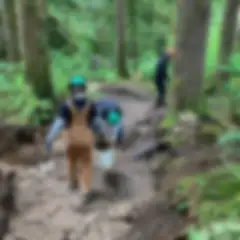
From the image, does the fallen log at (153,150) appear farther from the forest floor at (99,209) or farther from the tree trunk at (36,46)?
the tree trunk at (36,46)

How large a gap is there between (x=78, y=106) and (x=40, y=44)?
4.32 meters

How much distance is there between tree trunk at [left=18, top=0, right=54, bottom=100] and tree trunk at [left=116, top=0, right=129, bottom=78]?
5800 millimetres

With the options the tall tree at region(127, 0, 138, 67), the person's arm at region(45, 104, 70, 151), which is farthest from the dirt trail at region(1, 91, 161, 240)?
the tall tree at region(127, 0, 138, 67)

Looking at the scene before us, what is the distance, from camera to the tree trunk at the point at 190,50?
30.0 ft

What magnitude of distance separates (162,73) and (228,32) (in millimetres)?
2843

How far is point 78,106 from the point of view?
6.96 meters

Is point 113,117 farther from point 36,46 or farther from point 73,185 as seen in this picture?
point 36,46

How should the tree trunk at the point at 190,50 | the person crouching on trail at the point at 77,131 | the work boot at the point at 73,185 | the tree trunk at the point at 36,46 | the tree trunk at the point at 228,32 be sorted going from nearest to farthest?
the person crouching on trail at the point at 77,131
the work boot at the point at 73,185
the tree trunk at the point at 190,50
the tree trunk at the point at 36,46
the tree trunk at the point at 228,32

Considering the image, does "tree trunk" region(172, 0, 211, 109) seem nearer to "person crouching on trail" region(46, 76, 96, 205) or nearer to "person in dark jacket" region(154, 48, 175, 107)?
"person in dark jacket" region(154, 48, 175, 107)

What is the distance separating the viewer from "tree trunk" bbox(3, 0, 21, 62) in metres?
14.1

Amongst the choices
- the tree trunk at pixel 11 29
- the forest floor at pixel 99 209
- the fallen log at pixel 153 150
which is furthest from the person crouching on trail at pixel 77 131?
the tree trunk at pixel 11 29

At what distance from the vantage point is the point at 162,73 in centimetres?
1223

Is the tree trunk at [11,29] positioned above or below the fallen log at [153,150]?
above

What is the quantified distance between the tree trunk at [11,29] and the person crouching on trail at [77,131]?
7.79 m
